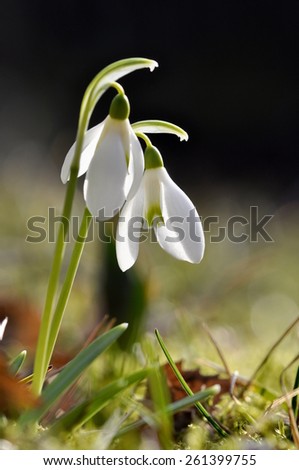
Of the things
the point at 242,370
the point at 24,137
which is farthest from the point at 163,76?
the point at 242,370

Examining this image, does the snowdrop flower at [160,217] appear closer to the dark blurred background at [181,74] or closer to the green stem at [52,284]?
the green stem at [52,284]

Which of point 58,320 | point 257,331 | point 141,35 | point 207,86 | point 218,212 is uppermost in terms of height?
point 141,35

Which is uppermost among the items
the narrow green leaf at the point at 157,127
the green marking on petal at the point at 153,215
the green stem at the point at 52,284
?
the narrow green leaf at the point at 157,127

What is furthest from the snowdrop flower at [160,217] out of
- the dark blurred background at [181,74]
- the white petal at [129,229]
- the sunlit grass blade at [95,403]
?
the dark blurred background at [181,74]

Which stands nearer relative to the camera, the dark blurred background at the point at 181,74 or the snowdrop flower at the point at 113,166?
the snowdrop flower at the point at 113,166

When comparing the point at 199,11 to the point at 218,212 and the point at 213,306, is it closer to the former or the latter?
the point at 218,212

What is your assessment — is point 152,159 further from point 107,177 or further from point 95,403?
point 95,403
